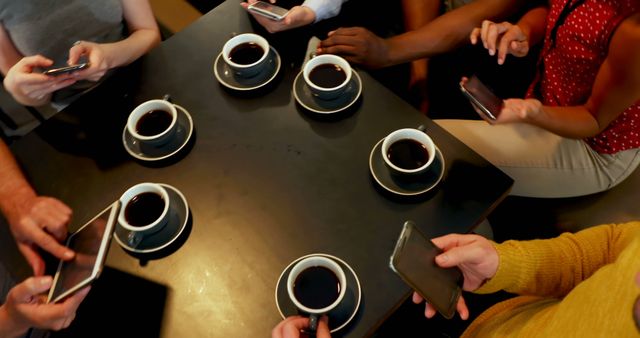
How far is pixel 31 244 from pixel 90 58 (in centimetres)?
51

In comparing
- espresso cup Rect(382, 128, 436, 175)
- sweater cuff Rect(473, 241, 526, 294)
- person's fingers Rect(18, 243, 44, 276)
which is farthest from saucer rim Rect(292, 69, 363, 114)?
person's fingers Rect(18, 243, 44, 276)

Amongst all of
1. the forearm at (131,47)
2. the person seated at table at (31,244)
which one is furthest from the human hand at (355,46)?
the person seated at table at (31,244)

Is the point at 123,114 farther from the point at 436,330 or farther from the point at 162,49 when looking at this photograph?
the point at 436,330

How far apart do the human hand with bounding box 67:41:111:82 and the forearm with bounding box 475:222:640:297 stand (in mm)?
1104

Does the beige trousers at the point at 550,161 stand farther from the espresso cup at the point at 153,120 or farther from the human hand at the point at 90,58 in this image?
the human hand at the point at 90,58

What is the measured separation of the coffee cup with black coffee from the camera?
0.97 m

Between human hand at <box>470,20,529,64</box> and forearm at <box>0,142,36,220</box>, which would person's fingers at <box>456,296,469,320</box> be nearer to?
human hand at <box>470,20,529,64</box>

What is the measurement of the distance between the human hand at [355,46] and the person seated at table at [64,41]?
58cm

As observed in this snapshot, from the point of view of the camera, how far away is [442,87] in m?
1.99

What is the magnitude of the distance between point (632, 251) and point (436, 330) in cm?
89

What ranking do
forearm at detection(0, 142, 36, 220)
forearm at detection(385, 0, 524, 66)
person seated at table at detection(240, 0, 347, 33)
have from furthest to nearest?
forearm at detection(385, 0, 524, 66), person seated at table at detection(240, 0, 347, 33), forearm at detection(0, 142, 36, 220)

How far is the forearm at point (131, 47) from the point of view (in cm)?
134

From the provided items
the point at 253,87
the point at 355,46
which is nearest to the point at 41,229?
the point at 253,87

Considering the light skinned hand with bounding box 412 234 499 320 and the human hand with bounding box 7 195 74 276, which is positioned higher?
the human hand with bounding box 7 195 74 276
